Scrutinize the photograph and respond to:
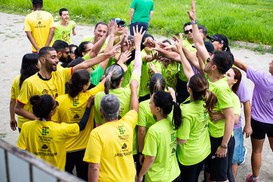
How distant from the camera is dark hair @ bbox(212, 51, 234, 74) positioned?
3.87 m

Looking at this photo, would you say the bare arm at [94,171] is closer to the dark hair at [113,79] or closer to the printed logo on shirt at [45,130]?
the printed logo on shirt at [45,130]

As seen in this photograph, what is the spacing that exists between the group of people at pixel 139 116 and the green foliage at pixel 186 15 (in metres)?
7.73

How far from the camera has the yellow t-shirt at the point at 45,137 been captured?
349 centimetres

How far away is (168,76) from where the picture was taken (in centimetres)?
519

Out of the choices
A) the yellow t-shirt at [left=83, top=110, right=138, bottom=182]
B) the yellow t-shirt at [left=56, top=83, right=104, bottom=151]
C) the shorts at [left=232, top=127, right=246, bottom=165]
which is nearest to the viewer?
the yellow t-shirt at [left=83, top=110, right=138, bottom=182]

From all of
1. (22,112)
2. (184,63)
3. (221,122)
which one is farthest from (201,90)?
(22,112)

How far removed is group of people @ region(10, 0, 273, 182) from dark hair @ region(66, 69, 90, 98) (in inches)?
0.4

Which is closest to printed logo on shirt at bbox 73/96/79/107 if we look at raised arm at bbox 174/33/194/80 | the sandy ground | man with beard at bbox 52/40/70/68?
raised arm at bbox 174/33/194/80

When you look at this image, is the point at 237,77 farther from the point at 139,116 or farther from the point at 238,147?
the point at 139,116

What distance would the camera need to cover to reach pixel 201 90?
3.62 m

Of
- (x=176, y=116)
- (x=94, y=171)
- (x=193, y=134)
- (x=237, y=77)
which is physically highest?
(x=237, y=77)

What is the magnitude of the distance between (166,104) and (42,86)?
4.84 ft

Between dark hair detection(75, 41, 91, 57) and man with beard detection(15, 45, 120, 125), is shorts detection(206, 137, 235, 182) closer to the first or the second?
man with beard detection(15, 45, 120, 125)

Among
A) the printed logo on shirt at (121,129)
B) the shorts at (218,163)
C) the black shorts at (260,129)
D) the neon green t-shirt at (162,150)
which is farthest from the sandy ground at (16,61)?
the printed logo on shirt at (121,129)
